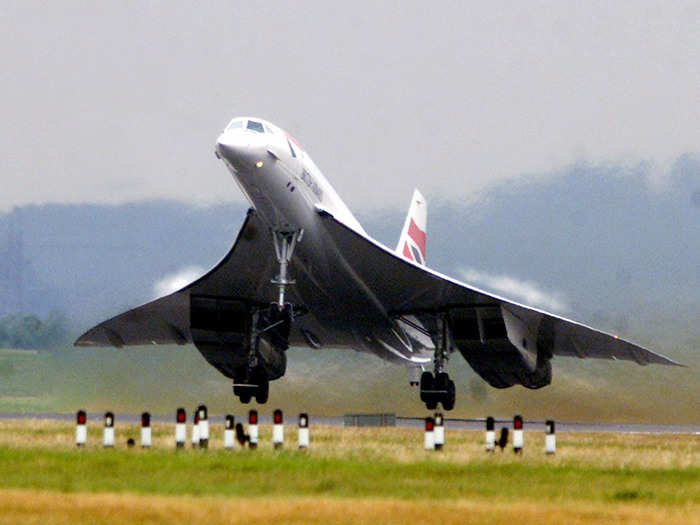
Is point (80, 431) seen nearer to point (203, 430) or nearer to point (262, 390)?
point (203, 430)

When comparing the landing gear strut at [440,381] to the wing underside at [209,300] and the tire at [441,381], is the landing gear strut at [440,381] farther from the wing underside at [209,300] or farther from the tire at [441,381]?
the wing underside at [209,300]

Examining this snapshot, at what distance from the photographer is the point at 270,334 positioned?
26.2 metres

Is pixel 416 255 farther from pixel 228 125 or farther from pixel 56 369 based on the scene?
pixel 228 125

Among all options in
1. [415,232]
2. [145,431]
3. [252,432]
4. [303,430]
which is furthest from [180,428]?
[415,232]

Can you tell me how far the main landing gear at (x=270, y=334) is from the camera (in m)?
22.5

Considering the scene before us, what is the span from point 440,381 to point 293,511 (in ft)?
54.7

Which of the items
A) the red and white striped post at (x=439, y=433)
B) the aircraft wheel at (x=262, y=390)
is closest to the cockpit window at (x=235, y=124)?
the aircraft wheel at (x=262, y=390)

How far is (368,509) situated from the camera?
30.9ft

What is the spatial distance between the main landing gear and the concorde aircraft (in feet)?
0.09

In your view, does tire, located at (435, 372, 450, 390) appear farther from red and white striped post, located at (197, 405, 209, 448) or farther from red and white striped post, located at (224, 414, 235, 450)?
red and white striped post, located at (224, 414, 235, 450)

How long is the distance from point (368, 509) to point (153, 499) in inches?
68.1

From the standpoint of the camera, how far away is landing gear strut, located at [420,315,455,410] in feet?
84.3

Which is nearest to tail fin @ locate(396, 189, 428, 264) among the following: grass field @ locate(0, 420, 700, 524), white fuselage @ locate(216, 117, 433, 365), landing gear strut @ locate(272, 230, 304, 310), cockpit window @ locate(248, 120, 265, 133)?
white fuselage @ locate(216, 117, 433, 365)

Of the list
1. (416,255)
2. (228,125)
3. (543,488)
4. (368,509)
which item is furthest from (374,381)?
(368,509)
